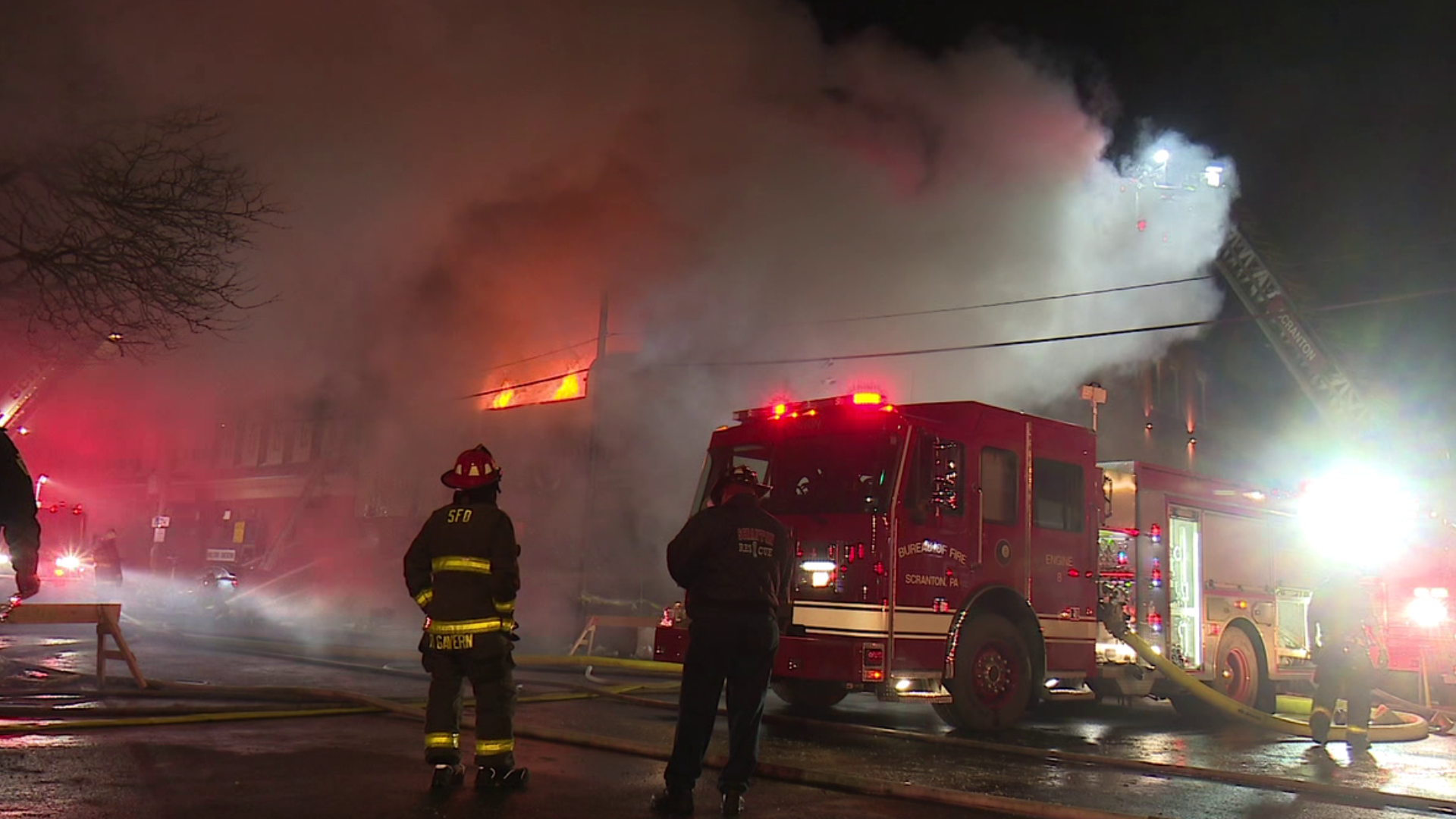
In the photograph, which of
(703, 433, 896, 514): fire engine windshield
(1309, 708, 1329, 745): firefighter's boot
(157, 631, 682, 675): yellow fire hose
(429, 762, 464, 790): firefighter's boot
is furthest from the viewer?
(157, 631, 682, 675): yellow fire hose

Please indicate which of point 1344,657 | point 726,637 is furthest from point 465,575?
point 1344,657

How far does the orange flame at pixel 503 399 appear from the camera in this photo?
1606cm

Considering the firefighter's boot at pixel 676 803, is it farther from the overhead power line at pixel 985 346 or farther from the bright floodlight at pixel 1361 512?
the overhead power line at pixel 985 346

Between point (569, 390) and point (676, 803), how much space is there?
12929 mm

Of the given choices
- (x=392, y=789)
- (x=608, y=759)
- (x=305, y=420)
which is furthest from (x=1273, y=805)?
(x=305, y=420)

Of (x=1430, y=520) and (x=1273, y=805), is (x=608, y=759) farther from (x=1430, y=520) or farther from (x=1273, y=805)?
(x=1430, y=520)

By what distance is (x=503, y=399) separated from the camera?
642 inches

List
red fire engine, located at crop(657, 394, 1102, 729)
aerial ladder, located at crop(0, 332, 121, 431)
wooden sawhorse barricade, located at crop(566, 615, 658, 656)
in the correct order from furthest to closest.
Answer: aerial ladder, located at crop(0, 332, 121, 431)
wooden sawhorse barricade, located at crop(566, 615, 658, 656)
red fire engine, located at crop(657, 394, 1102, 729)

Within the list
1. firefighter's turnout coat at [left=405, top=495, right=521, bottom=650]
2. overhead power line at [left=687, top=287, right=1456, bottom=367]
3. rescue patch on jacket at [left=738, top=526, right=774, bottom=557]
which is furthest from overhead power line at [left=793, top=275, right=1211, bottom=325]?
firefighter's turnout coat at [left=405, top=495, right=521, bottom=650]

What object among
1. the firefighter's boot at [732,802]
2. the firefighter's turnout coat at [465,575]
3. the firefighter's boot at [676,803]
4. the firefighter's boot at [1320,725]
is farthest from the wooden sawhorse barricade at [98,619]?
the firefighter's boot at [1320,725]

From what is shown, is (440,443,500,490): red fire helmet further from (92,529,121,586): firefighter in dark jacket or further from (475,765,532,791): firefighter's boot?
(92,529,121,586): firefighter in dark jacket

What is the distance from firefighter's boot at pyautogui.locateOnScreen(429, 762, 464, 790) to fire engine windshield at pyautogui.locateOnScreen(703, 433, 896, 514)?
323 cm

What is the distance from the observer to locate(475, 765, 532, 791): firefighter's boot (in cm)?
430

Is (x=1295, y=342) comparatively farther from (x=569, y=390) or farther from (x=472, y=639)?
(x=472, y=639)
